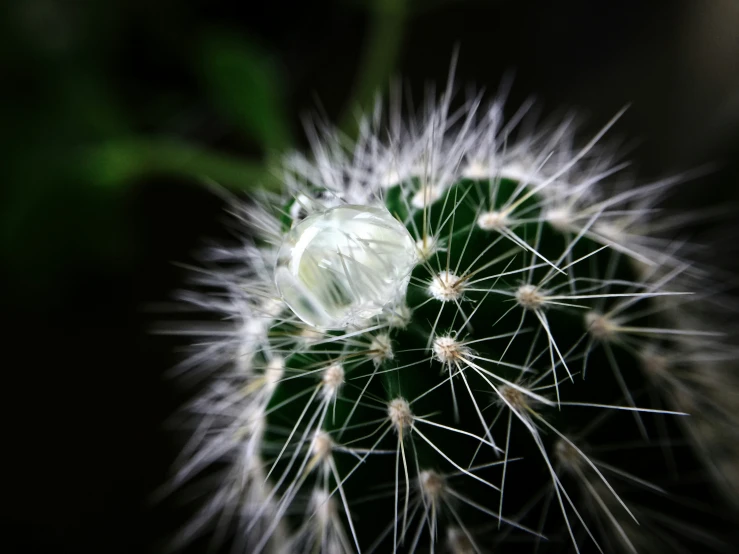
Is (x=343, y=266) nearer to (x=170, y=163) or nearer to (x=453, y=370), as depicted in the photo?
(x=453, y=370)

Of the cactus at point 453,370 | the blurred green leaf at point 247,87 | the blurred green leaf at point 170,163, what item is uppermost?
the blurred green leaf at point 247,87

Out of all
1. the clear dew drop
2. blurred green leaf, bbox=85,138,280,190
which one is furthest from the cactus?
blurred green leaf, bbox=85,138,280,190

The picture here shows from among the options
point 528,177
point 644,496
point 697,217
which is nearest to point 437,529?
point 644,496

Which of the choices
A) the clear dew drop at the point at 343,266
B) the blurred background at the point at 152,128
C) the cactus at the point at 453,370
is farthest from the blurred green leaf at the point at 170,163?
the clear dew drop at the point at 343,266

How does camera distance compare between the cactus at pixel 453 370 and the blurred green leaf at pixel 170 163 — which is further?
the blurred green leaf at pixel 170 163

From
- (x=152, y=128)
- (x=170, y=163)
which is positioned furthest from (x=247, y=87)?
(x=152, y=128)

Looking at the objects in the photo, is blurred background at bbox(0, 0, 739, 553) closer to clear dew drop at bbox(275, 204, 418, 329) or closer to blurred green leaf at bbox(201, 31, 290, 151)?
blurred green leaf at bbox(201, 31, 290, 151)

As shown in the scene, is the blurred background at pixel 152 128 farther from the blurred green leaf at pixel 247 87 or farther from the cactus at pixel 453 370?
the cactus at pixel 453 370
